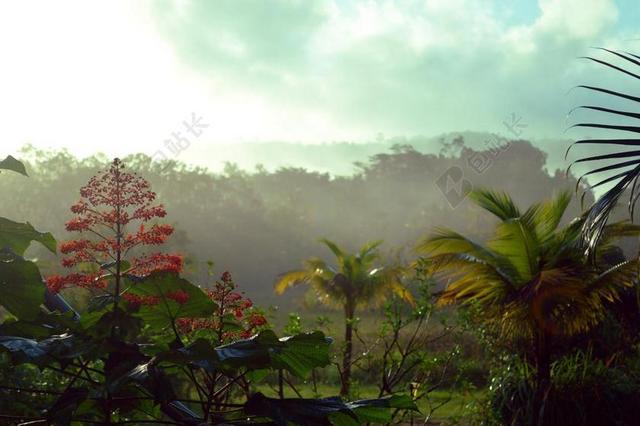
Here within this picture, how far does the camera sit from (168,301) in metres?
1.60

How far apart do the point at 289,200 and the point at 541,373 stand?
4783 centimetres

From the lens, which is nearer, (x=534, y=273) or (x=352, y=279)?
(x=534, y=273)

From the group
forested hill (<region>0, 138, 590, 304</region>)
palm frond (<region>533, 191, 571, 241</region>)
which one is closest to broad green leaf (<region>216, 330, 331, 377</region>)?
palm frond (<region>533, 191, 571, 241</region>)

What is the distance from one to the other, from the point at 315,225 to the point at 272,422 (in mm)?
53209

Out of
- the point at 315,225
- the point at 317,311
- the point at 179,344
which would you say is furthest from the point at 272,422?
the point at 315,225

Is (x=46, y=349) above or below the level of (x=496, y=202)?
below

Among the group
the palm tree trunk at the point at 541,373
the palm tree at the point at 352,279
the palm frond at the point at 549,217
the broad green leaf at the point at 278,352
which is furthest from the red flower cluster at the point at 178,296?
the palm tree at the point at 352,279

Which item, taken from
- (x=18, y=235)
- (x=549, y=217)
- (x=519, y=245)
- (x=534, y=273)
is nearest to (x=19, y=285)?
(x=18, y=235)

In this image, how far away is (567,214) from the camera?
62469mm

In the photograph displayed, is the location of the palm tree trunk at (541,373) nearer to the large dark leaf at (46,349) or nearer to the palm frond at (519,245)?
the palm frond at (519,245)

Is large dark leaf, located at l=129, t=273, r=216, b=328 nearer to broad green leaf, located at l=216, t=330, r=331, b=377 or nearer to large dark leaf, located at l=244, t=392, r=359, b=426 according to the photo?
broad green leaf, located at l=216, t=330, r=331, b=377

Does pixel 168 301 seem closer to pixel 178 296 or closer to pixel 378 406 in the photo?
pixel 178 296

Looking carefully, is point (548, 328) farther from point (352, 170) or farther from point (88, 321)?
point (352, 170)

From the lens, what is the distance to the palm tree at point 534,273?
31.6 feet
